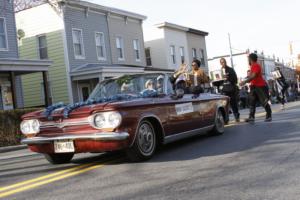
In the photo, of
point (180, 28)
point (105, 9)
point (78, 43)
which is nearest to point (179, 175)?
point (78, 43)

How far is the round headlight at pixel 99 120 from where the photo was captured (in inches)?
250

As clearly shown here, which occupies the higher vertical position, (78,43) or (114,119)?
(78,43)

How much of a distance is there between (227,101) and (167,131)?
3.45m

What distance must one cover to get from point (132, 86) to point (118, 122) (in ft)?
6.05

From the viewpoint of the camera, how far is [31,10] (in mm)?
26359

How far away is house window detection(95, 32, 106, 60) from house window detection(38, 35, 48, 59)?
3.09 meters

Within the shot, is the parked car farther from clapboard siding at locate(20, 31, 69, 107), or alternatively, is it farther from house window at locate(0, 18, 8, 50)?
clapboard siding at locate(20, 31, 69, 107)

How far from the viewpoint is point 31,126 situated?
698 centimetres

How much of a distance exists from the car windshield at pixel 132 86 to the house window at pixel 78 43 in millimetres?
17756

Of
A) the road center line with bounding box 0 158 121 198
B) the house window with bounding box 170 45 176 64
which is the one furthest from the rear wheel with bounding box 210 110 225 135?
the house window with bounding box 170 45 176 64

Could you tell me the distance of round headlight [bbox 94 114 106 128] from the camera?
6.36m

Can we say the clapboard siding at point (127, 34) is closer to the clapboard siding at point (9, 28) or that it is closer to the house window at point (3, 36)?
the clapboard siding at point (9, 28)

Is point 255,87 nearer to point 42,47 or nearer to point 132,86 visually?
point 132,86

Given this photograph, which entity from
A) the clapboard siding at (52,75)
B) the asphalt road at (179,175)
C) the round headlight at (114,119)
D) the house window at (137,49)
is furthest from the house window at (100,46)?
the round headlight at (114,119)
